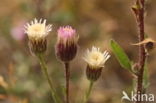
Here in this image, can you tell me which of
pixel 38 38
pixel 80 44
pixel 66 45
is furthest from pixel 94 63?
pixel 80 44

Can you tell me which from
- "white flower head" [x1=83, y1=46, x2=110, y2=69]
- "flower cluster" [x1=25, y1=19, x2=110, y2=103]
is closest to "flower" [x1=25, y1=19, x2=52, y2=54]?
"flower cluster" [x1=25, y1=19, x2=110, y2=103]

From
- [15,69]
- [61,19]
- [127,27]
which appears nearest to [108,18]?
[127,27]

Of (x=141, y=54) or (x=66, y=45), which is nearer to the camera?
(x=141, y=54)

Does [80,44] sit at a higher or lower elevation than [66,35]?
higher

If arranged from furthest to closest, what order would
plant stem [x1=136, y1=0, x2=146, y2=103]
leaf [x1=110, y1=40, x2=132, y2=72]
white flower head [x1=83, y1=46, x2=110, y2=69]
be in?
white flower head [x1=83, y1=46, x2=110, y2=69] → leaf [x1=110, y1=40, x2=132, y2=72] → plant stem [x1=136, y1=0, x2=146, y2=103]

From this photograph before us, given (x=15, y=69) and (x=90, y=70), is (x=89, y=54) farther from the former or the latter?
(x=15, y=69)

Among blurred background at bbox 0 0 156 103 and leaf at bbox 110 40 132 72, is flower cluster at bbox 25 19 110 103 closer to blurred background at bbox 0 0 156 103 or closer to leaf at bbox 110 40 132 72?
leaf at bbox 110 40 132 72

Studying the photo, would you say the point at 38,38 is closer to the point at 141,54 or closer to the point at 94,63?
the point at 94,63
